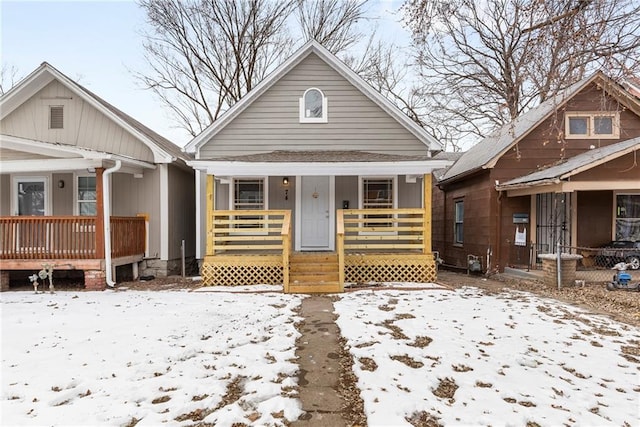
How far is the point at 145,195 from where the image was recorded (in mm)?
10352

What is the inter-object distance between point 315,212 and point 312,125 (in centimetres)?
242

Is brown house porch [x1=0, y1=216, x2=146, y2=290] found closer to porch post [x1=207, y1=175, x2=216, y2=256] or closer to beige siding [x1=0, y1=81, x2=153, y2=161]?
porch post [x1=207, y1=175, x2=216, y2=256]

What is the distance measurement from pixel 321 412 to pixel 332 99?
8.79 m

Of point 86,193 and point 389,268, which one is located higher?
point 86,193

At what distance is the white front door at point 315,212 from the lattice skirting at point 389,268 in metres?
1.40

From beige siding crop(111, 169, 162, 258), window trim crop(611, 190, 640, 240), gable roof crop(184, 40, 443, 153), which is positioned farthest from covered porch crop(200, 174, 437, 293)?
window trim crop(611, 190, 640, 240)

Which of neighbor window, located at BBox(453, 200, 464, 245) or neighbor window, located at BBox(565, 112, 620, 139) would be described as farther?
neighbor window, located at BBox(453, 200, 464, 245)

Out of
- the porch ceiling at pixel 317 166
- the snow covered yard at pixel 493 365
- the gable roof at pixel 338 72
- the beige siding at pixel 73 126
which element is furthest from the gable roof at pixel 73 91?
the snow covered yard at pixel 493 365

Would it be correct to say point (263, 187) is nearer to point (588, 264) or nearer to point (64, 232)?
point (64, 232)

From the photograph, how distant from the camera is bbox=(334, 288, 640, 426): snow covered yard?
304 centimetres

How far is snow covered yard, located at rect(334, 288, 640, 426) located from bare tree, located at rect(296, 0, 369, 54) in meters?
17.4

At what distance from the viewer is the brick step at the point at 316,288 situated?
26.1 ft

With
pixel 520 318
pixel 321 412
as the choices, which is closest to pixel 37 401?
pixel 321 412

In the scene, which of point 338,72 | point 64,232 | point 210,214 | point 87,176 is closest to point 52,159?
point 87,176
